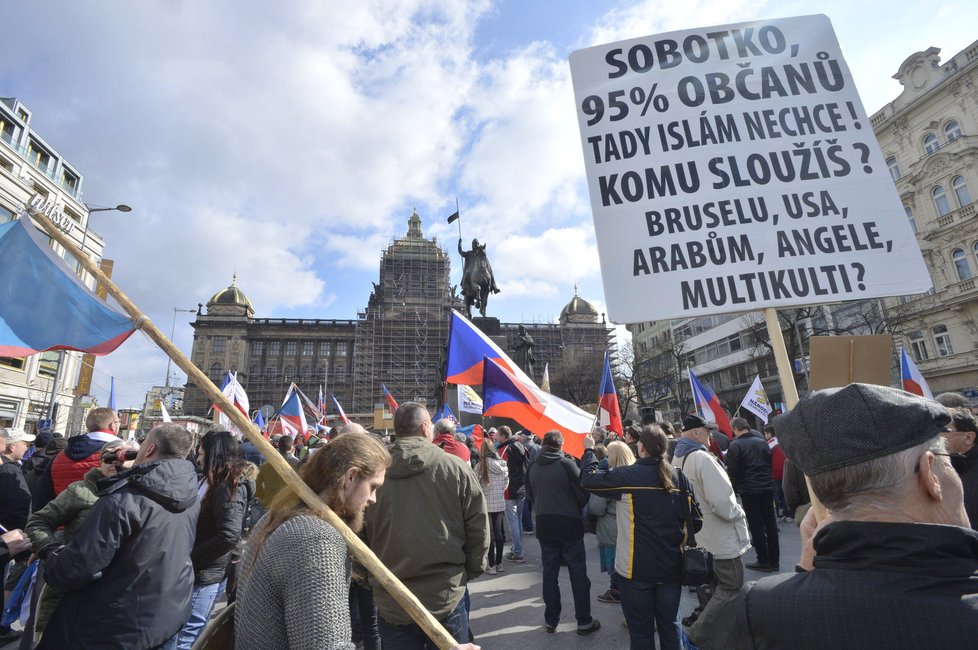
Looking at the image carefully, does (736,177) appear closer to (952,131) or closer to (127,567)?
(127,567)

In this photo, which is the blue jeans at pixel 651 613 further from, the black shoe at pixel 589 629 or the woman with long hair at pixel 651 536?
the black shoe at pixel 589 629

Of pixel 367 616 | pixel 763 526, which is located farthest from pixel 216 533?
pixel 763 526

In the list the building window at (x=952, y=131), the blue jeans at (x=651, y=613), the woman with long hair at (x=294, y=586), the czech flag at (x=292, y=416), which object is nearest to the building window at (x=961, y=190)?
the building window at (x=952, y=131)

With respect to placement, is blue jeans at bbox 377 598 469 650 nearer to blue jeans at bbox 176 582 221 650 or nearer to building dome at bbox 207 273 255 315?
blue jeans at bbox 176 582 221 650

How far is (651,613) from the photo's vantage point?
11.9ft

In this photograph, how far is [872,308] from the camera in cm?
2728

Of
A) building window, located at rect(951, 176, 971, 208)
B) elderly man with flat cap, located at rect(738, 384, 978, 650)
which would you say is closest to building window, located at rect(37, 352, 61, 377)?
elderly man with flat cap, located at rect(738, 384, 978, 650)

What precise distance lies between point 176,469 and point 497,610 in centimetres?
411

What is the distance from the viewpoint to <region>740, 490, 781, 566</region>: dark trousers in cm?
652

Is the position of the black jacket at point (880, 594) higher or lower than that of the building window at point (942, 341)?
lower

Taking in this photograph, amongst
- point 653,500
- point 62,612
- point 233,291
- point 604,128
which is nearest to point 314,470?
point 62,612

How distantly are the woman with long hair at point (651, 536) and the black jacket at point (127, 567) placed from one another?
2871 millimetres

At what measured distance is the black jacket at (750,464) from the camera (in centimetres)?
665

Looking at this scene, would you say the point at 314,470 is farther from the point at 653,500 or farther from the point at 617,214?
the point at 653,500
